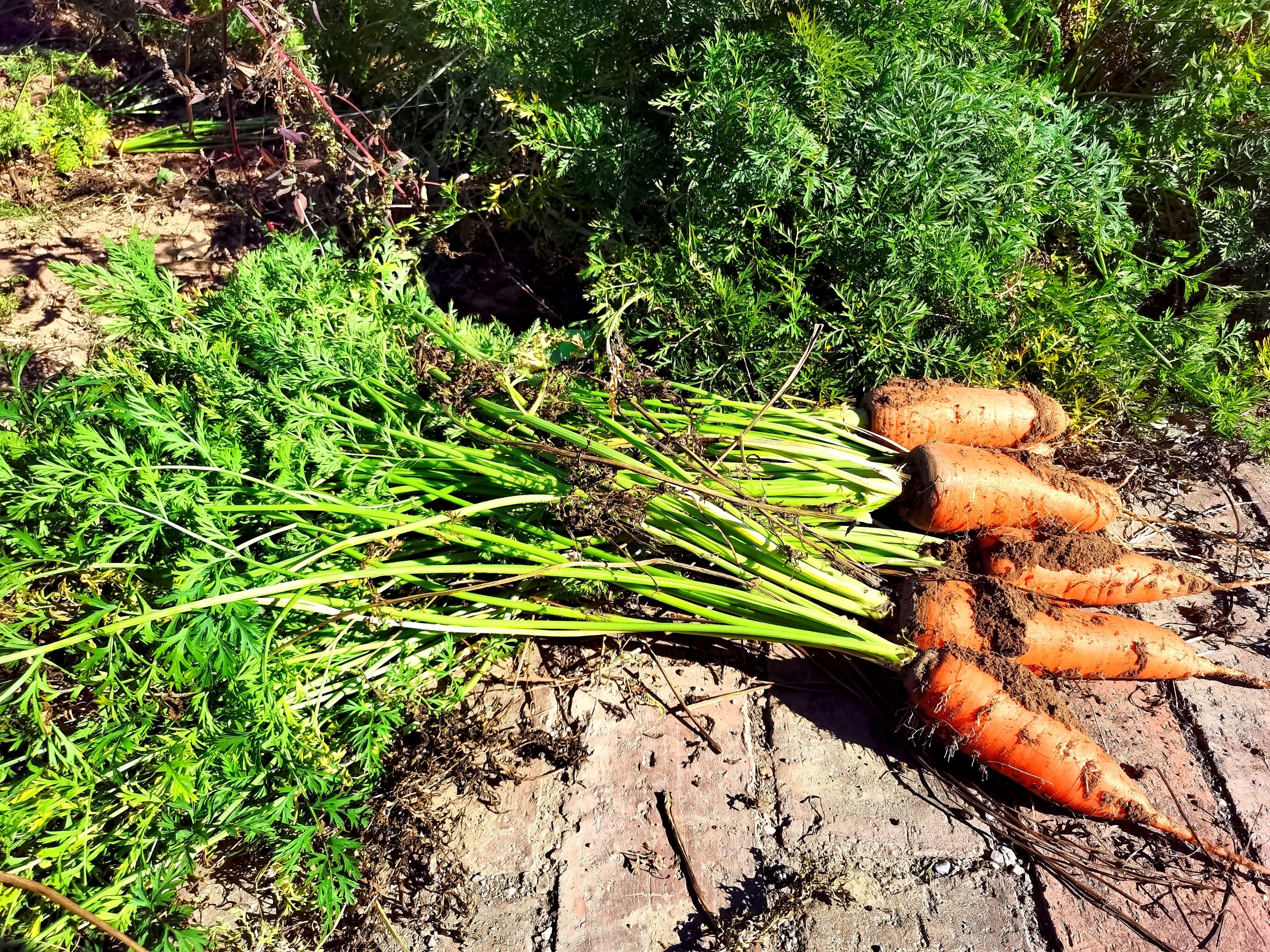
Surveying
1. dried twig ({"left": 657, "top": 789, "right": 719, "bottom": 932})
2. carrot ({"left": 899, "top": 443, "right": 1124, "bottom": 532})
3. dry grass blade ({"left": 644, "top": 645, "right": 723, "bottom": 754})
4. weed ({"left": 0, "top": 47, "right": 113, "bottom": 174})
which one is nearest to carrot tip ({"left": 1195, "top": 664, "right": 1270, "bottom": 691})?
carrot ({"left": 899, "top": 443, "right": 1124, "bottom": 532})

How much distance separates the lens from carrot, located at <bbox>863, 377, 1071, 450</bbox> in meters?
2.80

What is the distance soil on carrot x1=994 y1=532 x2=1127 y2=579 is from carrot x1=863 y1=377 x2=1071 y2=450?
433 mm

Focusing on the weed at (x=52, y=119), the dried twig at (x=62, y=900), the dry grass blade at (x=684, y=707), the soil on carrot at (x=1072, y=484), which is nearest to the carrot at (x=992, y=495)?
the soil on carrot at (x=1072, y=484)

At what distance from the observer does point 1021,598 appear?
254cm

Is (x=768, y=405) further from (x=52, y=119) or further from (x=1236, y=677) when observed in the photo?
→ (x=52, y=119)

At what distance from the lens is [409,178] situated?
10.7 ft

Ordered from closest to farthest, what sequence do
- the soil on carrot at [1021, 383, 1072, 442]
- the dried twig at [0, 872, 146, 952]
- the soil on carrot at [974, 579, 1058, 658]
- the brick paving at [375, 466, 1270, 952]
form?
the dried twig at [0, 872, 146, 952]
the brick paving at [375, 466, 1270, 952]
the soil on carrot at [974, 579, 1058, 658]
the soil on carrot at [1021, 383, 1072, 442]

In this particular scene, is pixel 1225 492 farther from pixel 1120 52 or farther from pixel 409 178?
pixel 409 178

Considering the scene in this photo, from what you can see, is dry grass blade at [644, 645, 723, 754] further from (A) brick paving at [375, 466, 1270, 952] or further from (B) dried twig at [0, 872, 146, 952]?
(B) dried twig at [0, 872, 146, 952]

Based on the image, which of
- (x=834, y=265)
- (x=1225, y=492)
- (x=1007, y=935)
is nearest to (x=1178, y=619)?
(x=1225, y=492)

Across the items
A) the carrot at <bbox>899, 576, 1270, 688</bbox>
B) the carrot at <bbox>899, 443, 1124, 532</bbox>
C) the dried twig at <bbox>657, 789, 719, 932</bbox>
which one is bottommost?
the dried twig at <bbox>657, 789, 719, 932</bbox>

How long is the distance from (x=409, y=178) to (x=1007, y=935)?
10.6 feet

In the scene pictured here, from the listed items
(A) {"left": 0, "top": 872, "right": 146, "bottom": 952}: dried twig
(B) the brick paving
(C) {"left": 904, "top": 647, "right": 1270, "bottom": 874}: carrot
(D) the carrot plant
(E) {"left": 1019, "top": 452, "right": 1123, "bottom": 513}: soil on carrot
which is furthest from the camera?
(E) {"left": 1019, "top": 452, "right": 1123, "bottom": 513}: soil on carrot

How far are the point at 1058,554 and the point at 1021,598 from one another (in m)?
0.22
